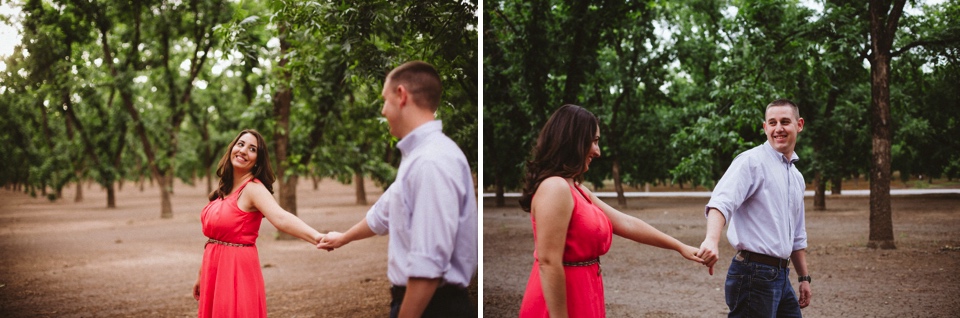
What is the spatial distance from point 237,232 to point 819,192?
6.39 metres

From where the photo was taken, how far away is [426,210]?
1.85 meters

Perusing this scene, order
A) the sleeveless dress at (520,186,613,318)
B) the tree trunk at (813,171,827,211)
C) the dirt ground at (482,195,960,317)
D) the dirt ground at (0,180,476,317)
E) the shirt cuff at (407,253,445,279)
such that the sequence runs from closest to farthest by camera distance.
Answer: the shirt cuff at (407,253,445,279) → the sleeveless dress at (520,186,613,318) → the dirt ground at (482,195,960,317) → the dirt ground at (0,180,476,317) → the tree trunk at (813,171,827,211)

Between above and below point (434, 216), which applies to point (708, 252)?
below

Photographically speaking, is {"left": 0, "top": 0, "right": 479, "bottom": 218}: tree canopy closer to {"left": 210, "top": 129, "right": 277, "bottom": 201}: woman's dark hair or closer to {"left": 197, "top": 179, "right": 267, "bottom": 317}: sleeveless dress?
{"left": 210, "top": 129, "right": 277, "bottom": 201}: woman's dark hair

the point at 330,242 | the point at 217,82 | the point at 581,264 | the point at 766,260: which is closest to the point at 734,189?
the point at 766,260

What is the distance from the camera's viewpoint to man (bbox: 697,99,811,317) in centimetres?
262

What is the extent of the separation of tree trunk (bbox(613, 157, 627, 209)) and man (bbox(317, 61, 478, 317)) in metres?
5.87

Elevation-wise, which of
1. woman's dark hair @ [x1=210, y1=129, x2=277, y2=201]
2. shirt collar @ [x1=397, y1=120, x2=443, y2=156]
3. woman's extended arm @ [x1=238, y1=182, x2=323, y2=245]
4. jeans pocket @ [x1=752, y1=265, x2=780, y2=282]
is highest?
shirt collar @ [x1=397, y1=120, x2=443, y2=156]

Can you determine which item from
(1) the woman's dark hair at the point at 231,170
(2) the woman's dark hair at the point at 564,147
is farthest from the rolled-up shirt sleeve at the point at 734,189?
(1) the woman's dark hair at the point at 231,170

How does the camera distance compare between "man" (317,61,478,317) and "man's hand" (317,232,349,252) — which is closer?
"man" (317,61,478,317)

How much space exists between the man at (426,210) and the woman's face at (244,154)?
121cm

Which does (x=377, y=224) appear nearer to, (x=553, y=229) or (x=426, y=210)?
(x=426, y=210)

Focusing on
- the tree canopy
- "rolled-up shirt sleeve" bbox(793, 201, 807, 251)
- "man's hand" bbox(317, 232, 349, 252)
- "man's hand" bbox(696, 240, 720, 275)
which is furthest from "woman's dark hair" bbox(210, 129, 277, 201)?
"rolled-up shirt sleeve" bbox(793, 201, 807, 251)

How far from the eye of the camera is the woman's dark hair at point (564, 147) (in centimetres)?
203
